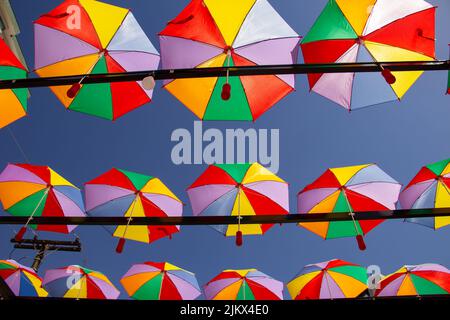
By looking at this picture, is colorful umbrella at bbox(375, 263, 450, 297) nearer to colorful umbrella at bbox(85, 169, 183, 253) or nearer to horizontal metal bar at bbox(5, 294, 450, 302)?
colorful umbrella at bbox(85, 169, 183, 253)

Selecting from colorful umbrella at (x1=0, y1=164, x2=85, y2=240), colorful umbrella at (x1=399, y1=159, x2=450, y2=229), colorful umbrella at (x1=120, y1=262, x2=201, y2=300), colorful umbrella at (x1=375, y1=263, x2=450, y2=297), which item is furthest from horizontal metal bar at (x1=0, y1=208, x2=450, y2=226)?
colorful umbrella at (x1=375, y1=263, x2=450, y2=297)

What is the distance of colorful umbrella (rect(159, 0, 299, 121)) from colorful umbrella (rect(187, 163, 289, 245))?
1.52 meters

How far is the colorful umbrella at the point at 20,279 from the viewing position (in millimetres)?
8258

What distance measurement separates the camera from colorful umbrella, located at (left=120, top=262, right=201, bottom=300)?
8898 mm

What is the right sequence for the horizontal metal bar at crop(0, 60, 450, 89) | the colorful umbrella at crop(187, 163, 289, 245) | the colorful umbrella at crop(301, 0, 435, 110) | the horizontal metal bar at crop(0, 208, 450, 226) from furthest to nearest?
the colorful umbrella at crop(187, 163, 289, 245)
the colorful umbrella at crop(301, 0, 435, 110)
the horizontal metal bar at crop(0, 208, 450, 226)
the horizontal metal bar at crop(0, 60, 450, 89)

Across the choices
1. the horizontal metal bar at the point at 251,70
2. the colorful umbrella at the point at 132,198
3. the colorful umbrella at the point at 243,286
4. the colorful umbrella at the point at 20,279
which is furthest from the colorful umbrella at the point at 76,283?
the horizontal metal bar at the point at 251,70

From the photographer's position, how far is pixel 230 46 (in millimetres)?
4992

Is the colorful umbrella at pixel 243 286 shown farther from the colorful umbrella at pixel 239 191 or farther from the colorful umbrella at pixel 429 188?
the colorful umbrella at pixel 429 188

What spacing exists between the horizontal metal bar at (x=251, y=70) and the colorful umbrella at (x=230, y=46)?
127cm

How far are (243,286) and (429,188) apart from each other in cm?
447

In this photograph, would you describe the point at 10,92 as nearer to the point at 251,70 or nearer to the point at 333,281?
the point at 251,70

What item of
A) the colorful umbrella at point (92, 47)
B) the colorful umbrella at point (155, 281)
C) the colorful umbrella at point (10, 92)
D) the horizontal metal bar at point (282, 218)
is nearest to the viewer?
the horizontal metal bar at point (282, 218)
